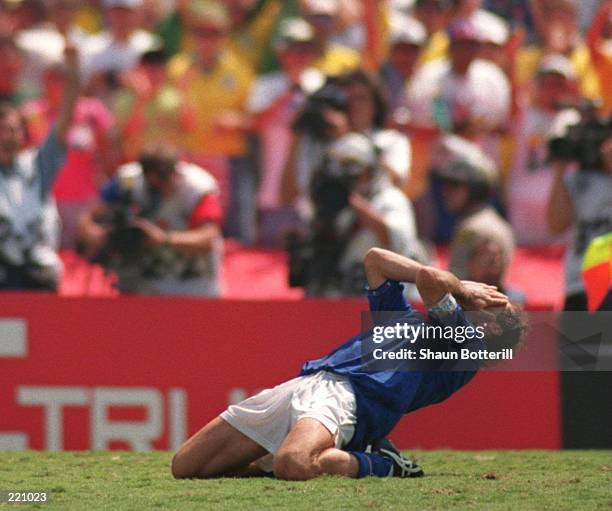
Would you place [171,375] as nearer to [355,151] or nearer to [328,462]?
[355,151]

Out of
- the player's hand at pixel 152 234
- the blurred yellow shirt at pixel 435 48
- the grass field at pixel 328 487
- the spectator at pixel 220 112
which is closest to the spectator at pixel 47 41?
the spectator at pixel 220 112

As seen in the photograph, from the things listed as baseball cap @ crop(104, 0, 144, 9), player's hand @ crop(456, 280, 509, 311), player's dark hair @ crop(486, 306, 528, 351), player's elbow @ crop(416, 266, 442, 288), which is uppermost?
baseball cap @ crop(104, 0, 144, 9)

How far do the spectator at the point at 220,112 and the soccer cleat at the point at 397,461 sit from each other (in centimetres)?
436

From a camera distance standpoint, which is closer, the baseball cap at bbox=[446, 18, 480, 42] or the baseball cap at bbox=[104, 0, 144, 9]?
the baseball cap at bbox=[446, 18, 480, 42]

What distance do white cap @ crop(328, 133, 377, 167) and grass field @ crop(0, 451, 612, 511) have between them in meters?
2.20

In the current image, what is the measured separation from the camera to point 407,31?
10.9 meters

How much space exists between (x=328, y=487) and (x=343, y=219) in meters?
3.19

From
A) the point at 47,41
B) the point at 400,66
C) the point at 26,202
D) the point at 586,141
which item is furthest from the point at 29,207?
the point at 586,141

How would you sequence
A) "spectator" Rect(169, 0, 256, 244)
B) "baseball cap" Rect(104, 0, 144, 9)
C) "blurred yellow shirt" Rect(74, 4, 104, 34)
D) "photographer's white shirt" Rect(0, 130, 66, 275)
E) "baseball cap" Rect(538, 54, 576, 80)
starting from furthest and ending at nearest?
"blurred yellow shirt" Rect(74, 4, 104, 34) < "baseball cap" Rect(104, 0, 144, 9) < "spectator" Rect(169, 0, 256, 244) < "baseball cap" Rect(538, 54, 576, 80) < "photographer's white shirt" Rect(0, 130, 66, 275)

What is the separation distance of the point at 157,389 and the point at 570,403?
2071 millimetres

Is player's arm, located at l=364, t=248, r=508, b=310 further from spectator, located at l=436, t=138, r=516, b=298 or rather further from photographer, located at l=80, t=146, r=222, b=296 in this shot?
photographer, located at l=80, t=146, r=222, b=296

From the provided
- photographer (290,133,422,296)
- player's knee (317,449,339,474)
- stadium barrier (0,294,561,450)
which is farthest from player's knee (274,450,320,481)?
photographer (290,133,422,296)

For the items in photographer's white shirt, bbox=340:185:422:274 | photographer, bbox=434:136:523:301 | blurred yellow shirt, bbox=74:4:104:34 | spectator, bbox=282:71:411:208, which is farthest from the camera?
blurred yellow shirt, bbox=74:4:104:34

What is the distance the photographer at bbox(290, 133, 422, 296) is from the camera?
9008mm
